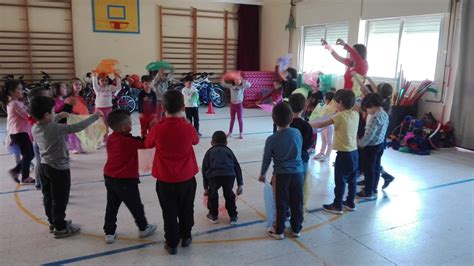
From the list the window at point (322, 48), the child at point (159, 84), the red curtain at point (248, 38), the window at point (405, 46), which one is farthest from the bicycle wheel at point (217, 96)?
the child at point (159, 84)

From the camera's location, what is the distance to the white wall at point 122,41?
9.43m

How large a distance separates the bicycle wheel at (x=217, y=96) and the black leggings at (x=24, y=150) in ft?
21.0

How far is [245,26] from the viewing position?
11242 millimetres

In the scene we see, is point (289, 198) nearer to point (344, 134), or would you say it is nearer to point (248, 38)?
point (344, 134)

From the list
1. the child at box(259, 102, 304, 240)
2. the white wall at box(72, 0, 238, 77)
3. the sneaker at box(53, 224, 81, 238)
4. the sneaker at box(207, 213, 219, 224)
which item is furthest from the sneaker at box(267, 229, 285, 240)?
the white wall at box(72, 0, 238, 77)

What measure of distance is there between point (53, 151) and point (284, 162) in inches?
66.4

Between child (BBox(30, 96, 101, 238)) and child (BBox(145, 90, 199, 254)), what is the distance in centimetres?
68

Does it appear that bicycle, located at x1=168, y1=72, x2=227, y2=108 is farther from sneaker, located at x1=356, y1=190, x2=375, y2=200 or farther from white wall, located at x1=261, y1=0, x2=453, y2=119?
sneaker, located at x1=356, y1=190, x2=375, y2=200

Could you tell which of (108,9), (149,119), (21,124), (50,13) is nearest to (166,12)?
(108,9)

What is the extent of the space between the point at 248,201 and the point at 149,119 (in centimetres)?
232

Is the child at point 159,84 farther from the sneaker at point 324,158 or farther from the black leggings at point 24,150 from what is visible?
the sneaker at point 324,158

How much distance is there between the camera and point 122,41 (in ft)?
32.5

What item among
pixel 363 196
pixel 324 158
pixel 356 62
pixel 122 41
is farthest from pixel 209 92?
pixel 363 196

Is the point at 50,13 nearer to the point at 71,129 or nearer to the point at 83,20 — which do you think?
the point at 83,20
